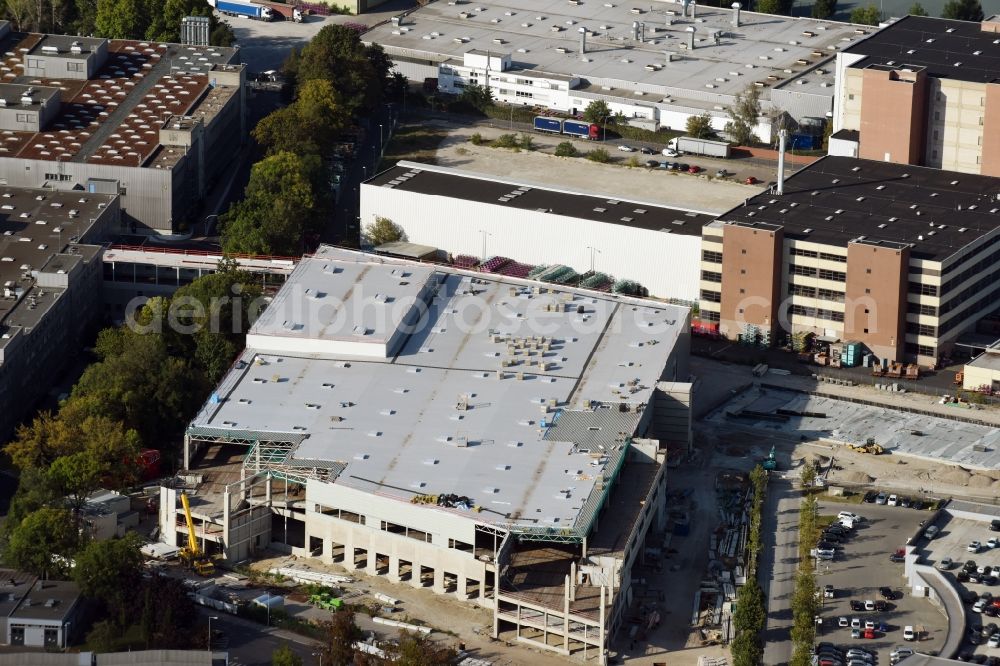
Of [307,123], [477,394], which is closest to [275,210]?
[307,123]

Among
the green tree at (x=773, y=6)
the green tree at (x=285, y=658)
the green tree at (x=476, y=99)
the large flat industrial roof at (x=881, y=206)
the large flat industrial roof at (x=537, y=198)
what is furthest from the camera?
the green tree at (x=773, y=6)

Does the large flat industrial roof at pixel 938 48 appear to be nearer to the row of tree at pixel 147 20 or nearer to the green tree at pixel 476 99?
the green tree at pixel 476 99

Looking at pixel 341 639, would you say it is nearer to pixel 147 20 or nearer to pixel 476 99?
pixel 476 99

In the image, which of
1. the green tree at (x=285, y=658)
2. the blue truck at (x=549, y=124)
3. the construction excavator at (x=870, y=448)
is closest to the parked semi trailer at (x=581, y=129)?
the blue truck at (x=549, y=124)

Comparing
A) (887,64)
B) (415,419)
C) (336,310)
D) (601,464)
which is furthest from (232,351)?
(887,64)

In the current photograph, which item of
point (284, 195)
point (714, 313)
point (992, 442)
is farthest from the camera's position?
point (284, 195)

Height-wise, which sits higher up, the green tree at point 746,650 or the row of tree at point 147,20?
the row of tree at point 147,20

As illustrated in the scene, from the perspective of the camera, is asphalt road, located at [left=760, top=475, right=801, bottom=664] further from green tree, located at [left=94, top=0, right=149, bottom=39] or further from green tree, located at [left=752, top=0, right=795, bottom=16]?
green tree, located at [left=752, top=0, right=795, bottom=16]

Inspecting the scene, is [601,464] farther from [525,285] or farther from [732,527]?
[525,285]
